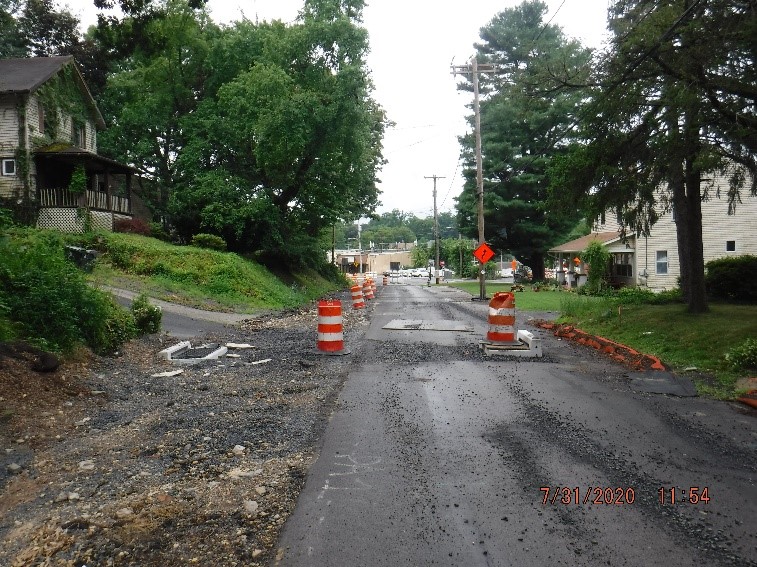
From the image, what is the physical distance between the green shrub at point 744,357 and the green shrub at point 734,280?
8496 mm

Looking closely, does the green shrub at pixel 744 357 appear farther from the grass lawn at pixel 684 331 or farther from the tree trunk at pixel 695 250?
the tree trunk at pixel 695 250

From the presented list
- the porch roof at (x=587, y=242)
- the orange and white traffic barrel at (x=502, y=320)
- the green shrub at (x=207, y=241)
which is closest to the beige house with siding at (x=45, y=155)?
the green shrub at (x=207, y=241)

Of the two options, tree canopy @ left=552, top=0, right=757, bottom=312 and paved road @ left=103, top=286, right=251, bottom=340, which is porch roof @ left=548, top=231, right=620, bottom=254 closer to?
tree canopy @ left=552, top=0, right=757, bottom=312

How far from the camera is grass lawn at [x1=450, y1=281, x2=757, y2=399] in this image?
401 inches

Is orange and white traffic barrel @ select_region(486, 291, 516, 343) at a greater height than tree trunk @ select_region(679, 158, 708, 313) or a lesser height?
lesser

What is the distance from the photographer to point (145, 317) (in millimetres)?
13734

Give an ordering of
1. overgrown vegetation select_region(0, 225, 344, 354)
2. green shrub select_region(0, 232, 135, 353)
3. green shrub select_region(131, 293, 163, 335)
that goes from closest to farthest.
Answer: green shrub select_region(0, 232, 135, 353) < overgrown vegetation select_region(0, 225, 344, 354) < green shrub select_region(131, 293, 163, 335)

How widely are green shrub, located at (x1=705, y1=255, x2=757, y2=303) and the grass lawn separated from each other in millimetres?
1393

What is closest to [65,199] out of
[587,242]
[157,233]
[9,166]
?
[9,166]

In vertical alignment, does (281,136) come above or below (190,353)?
above

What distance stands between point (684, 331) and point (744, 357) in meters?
3.20

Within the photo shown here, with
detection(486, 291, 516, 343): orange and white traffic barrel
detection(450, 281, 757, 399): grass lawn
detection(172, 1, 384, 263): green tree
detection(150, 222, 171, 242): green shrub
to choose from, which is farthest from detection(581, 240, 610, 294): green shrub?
detection(150, 222, 171, 242): green shrub

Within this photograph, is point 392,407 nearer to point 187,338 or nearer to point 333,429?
point 333,429
